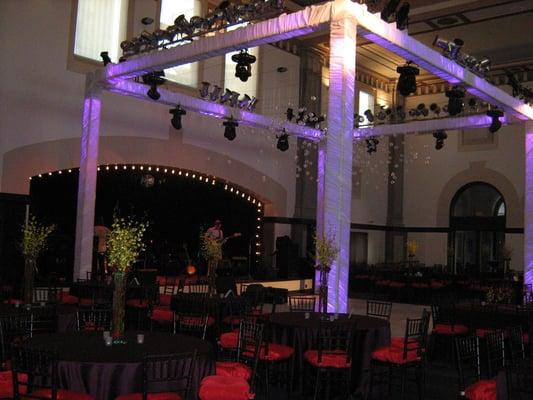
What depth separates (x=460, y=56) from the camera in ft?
27.8

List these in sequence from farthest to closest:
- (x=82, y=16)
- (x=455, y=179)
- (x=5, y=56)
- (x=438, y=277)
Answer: (x=455, y=179)
(x=438, y=277)
(x=82, y=16)
(x=5, y=56)

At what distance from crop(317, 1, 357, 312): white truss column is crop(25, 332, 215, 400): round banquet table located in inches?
90.4

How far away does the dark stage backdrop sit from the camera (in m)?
11.6

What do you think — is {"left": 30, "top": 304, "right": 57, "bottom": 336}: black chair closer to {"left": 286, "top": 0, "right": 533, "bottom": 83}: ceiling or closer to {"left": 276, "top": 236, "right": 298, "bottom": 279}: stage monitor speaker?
{"left": 276, "top": 236, "right": 298, "bottom": 279}: stage monitor speaker

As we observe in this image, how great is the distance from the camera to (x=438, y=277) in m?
14.8

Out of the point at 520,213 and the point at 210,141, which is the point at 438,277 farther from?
the point at 210,141

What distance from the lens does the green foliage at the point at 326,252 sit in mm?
6141

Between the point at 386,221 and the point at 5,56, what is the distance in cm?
1250

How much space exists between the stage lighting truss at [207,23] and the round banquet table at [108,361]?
4.19 metres

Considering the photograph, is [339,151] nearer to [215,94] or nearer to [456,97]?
[456,97]

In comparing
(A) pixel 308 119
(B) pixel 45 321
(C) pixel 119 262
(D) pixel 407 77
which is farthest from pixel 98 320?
(A) pixel 308 119

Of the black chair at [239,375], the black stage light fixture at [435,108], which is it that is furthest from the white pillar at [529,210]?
the black chair at [239,375]

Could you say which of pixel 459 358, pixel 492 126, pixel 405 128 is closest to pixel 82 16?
pixel 405 128

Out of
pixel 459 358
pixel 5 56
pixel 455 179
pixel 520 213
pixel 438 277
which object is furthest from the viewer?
pixel 455 179
